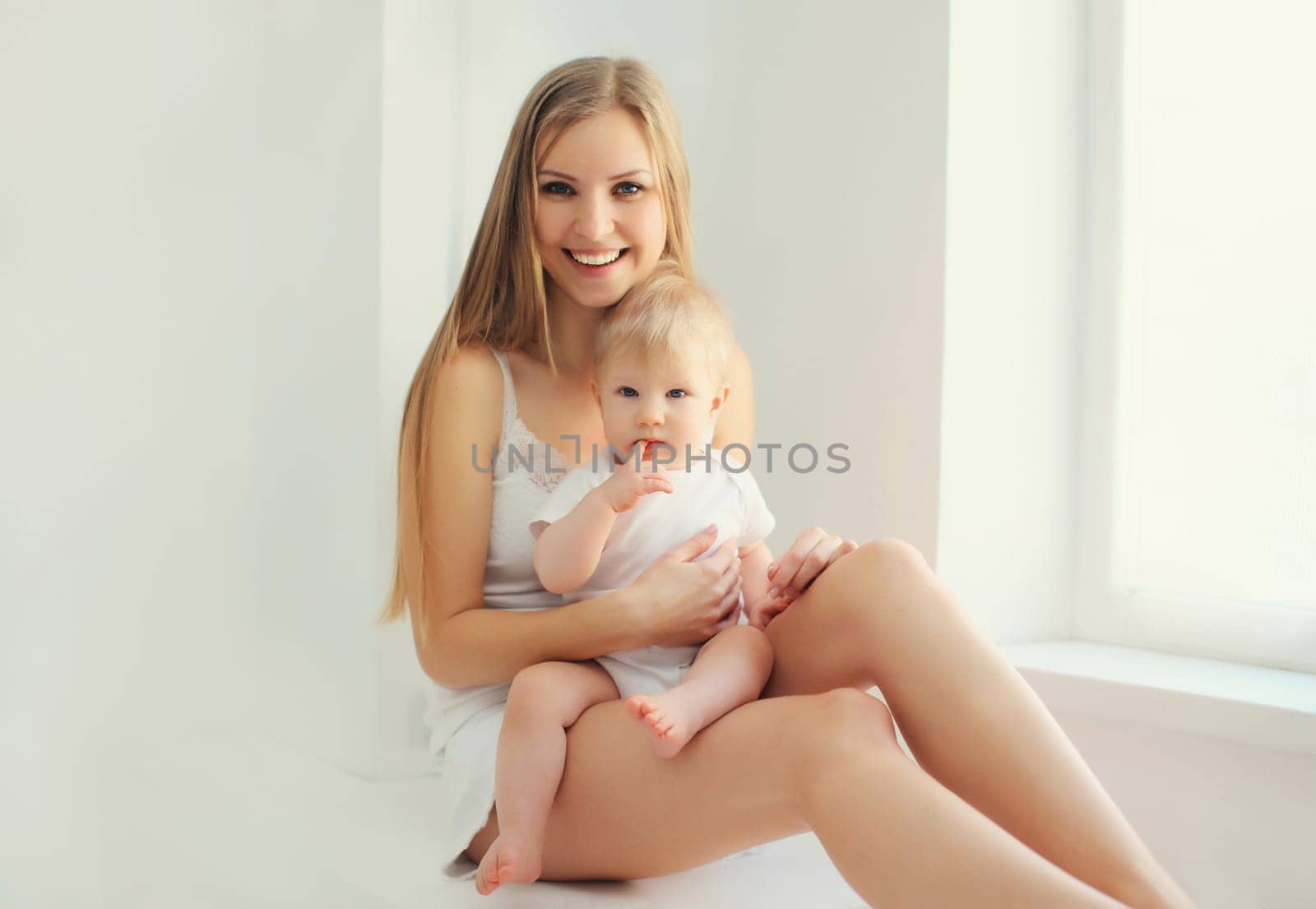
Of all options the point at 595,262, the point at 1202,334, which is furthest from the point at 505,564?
the point at 1202,334

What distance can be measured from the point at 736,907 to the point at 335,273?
4.02 ft

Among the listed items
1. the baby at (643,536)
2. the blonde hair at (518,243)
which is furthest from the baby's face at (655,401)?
the blonde hair at (518,243)

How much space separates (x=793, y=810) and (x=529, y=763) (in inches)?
11.2

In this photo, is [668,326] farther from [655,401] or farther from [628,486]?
[628,486]

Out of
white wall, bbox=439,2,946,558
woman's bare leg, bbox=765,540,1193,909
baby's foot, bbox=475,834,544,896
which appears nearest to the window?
white wall, bbox=439,2,946,558

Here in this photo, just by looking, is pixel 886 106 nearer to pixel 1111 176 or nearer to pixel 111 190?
pixel 1111 176

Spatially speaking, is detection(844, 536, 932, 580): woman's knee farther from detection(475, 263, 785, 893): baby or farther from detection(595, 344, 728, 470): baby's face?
detection(595, 344, 728, 470): baby's face

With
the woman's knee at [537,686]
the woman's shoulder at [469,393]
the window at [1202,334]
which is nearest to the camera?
the woman's knee at [537,686]

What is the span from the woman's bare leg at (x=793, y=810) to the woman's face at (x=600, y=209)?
1.97 ft

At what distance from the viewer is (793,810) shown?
1.04m

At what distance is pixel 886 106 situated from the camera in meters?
1.76

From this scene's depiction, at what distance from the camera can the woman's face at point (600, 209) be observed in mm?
1474

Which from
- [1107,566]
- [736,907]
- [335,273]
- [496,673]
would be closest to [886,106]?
[1107,566]
